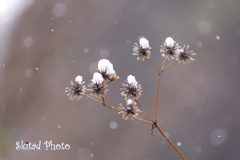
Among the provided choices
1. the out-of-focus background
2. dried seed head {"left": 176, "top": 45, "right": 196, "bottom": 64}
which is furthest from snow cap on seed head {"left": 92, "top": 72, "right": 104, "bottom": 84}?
the out-of-focus background

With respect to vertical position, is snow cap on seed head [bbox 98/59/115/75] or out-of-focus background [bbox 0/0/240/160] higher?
out-of-focus background [bbox 0/0/240/160]

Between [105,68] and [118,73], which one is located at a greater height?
[118,73]

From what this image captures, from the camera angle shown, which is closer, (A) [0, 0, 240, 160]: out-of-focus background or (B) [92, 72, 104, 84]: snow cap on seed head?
(B) [92, 72, 104, 84]: snow cap on seed head

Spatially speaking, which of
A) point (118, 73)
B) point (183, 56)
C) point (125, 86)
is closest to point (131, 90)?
point (125, 86)

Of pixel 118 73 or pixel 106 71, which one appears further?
pixel 118 73

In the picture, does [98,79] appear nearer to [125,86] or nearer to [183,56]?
[125,86]

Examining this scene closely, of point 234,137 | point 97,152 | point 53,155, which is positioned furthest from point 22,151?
point 234,137

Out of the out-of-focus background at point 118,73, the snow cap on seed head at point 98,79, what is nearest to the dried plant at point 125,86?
the snow cap on seed head at point 98,79

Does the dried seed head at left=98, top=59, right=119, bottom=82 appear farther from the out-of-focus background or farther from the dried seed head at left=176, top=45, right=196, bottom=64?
the out-of-focus background

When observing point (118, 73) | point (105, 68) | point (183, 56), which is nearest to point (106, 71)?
point (105, 68)
